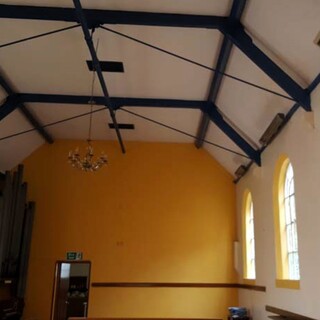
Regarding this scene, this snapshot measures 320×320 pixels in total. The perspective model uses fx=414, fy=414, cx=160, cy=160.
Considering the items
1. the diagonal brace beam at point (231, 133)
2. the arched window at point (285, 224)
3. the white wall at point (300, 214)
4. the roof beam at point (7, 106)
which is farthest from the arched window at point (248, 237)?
the roof beam at point (7, 106)

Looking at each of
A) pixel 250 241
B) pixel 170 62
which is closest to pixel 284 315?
pixel 250 241

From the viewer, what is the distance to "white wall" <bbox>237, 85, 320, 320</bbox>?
5.07m

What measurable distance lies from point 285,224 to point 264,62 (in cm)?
268

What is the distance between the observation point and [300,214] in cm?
558

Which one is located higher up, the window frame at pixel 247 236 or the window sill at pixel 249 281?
the window frame at pixel 247 236

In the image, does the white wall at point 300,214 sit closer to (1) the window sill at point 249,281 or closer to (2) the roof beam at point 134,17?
(1) the window sill at point 249,281

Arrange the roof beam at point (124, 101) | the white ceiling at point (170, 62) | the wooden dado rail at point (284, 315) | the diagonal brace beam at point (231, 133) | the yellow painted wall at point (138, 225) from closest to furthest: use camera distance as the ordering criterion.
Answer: the white ceiling at point (170, 62)
the wooden dado rail at point (284, 315)
the diagonal brace beam at point (231, 133)
the roof beam at point (124, 101)
the yellow painted wall at point (138, 225)

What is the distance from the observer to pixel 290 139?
19.9ft

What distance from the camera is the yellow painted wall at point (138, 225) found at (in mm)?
9383

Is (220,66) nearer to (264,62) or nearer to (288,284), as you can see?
(264,62)

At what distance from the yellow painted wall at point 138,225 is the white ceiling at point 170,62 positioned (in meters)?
1.24

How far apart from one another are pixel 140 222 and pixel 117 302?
188cm

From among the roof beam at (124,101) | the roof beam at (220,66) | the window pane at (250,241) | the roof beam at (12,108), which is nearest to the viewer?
the roof beam at (220,66)

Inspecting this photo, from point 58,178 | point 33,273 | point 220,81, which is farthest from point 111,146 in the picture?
point 220,81
